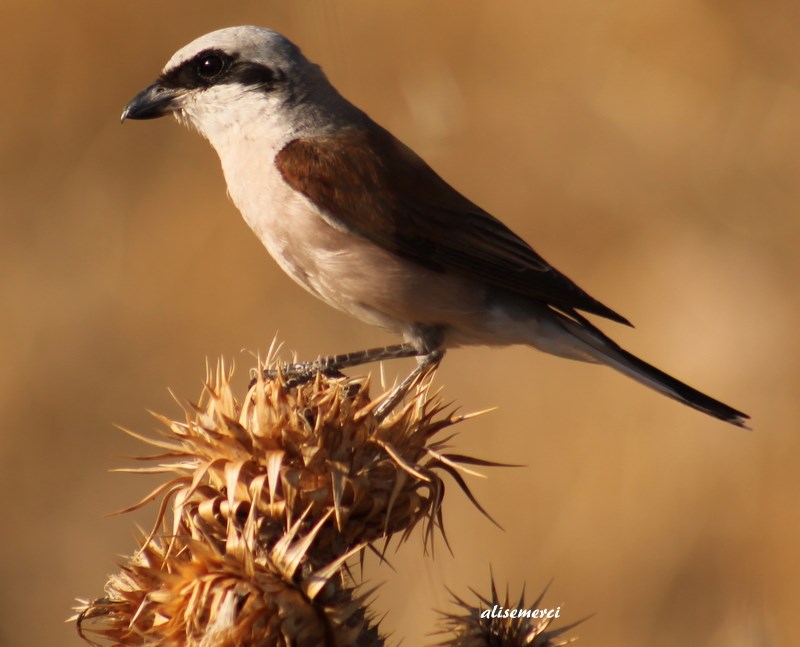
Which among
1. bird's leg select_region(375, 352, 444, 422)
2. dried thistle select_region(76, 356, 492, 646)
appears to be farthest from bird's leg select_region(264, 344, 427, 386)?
dried thistle select_region(76, 356, 492, 646)

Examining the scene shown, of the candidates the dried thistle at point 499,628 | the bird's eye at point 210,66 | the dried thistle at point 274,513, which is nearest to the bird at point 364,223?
the bird's eye at point 210,66

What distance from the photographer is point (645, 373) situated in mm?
3920

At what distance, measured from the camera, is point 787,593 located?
557cm

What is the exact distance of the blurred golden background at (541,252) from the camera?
5.98 meters

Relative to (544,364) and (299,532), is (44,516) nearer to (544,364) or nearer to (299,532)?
(544,364)

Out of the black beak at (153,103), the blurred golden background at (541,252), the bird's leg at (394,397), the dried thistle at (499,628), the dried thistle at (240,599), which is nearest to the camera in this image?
the dried thistle at (240,599)

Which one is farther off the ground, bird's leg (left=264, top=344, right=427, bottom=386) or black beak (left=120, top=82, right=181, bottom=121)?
black beak (left=120, top=82, right=181, bottom=121)

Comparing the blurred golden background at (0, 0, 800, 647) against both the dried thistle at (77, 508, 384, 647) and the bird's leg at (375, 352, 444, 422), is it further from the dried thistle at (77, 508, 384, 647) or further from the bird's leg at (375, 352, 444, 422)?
the dried thistle at (77, 508, 384, 647)

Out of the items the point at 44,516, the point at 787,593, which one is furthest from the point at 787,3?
the point at 44,516

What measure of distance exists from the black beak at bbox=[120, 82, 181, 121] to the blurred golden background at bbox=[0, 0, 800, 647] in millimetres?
1934

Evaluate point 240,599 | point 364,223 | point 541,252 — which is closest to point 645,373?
point 364,223

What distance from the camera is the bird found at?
3793 millimetres

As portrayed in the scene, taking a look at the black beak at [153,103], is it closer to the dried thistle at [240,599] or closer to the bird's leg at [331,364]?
the bird's leg at [331,364]

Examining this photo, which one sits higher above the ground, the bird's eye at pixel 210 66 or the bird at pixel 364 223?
the bird's eye at pixel 210 66
